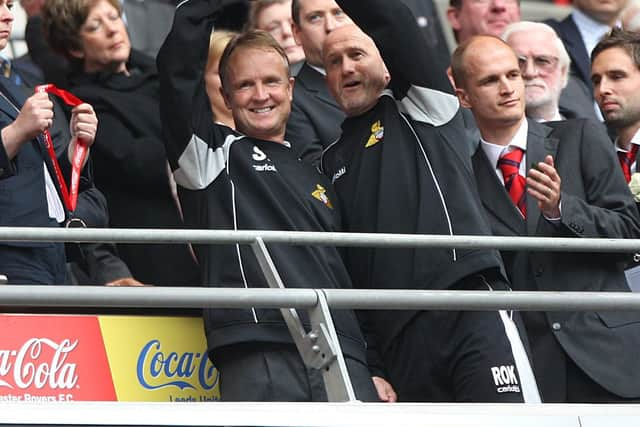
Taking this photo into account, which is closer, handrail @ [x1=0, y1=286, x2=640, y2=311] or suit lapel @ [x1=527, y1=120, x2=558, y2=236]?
handrail @ [x1=0, y1=286, x2=640, y2=311]

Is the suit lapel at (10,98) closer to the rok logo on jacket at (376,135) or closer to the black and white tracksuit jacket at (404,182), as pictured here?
the black and white tracksuit jacket at (404,182)

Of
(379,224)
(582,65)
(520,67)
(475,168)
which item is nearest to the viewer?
(379,224)

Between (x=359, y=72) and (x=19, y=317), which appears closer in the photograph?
(x=19, y=317)

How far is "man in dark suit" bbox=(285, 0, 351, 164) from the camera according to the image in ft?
21.9

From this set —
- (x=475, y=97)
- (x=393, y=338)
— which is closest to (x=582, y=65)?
(x=475, y=97)

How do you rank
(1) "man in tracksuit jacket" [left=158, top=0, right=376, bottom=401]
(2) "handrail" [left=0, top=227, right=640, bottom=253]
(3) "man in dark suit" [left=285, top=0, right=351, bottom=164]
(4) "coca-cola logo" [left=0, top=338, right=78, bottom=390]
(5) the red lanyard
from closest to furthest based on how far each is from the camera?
1. (2) "handrail" [left=0, top=227, right=640, bottom=253]
2. (4) "coca-cola logo" [left=0, top=338, right=78, bottom=390]
3. (1) "man in tracksuit jacket" [left=158, top=0, right=376, bottom=401]
4. (5) the red lanyard
5. (3) "man in dark suit" [left=285, top=0, right=351, bottom=164]

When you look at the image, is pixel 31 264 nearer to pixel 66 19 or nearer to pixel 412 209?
pixel 412 209

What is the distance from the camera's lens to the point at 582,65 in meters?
8.51

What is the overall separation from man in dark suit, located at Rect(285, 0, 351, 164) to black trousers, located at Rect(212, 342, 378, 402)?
1.15 meters

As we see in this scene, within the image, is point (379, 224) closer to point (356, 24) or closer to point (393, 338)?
point (393, 338)

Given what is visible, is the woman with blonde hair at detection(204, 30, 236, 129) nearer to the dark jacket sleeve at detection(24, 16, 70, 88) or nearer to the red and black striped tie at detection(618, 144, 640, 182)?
the dark jacket sleeve at detection(24, 16, 70, 88)

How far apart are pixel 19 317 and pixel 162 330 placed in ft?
1.89

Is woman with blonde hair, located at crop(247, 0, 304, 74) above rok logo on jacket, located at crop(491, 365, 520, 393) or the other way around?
above

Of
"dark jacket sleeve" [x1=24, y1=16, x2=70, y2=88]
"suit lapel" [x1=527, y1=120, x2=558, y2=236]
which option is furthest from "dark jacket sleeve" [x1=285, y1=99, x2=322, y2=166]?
"dark jacket sleeve" [x1=24, y1=16, x2=70, y2=88]
